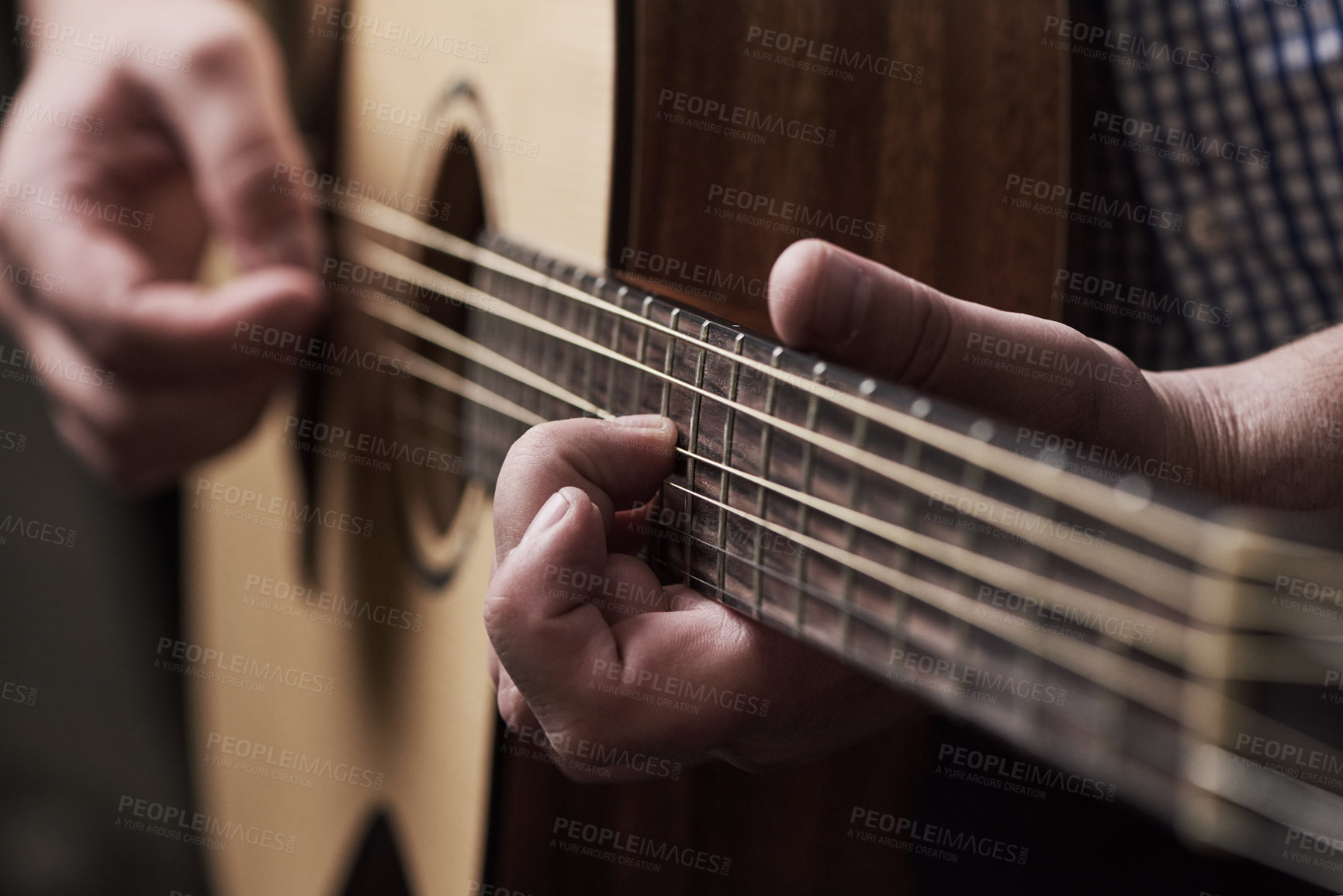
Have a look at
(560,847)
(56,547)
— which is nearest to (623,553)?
(560,847)

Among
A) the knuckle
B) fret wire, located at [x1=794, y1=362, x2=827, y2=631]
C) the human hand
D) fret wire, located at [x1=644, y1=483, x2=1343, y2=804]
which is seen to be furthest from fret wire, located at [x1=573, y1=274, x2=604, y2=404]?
the knuckle

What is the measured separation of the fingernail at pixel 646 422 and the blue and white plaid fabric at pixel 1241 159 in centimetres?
45

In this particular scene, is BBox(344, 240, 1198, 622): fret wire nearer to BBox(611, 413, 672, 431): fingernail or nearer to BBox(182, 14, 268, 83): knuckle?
BBox(611, 413, 672, 431): fingernail

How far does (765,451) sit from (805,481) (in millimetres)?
33

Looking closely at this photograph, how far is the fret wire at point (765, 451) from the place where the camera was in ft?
1.49

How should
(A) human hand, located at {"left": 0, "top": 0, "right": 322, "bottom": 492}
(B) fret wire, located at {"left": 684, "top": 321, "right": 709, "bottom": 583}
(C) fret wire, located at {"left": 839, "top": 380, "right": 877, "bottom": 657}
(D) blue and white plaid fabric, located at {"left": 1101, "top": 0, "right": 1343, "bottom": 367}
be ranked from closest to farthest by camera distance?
(C) fret wire, located at {"left": 839, "top": 380, "right": 877, "bottom": 657} → (B) fret wire, located at {"left": 684, "top": 321, "right": 709, "bottom": 583} → (D) blue and white plaid fabric, located at {"left": 1101, "top": 0, "right": 1343, "bottom": 367} → (A) human hand, located at {"left": 0, "top": 0, "right": 322, "bottom": 492}

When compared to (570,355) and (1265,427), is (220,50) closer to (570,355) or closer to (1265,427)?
(570,355)

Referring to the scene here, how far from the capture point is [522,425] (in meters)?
0.77

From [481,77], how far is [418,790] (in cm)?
73

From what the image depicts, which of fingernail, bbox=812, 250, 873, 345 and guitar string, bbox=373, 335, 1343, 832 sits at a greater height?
fingernail, bbox=812, 250, 873, 345

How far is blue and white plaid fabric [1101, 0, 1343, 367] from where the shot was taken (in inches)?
29.3

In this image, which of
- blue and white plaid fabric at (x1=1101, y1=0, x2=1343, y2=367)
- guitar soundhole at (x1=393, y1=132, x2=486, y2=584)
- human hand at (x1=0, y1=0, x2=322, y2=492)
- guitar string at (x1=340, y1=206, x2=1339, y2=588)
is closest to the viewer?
guitar string at (x1=340, y1=206, x2=1339, y2=588)

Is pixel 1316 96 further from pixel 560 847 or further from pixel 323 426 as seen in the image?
pixel 323 426

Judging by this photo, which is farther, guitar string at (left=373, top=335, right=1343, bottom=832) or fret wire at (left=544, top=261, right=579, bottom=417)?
fret wire at (left=544, top=261, right=579, bottom=417)
